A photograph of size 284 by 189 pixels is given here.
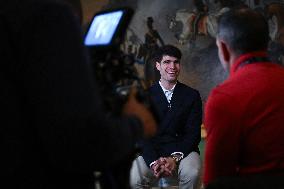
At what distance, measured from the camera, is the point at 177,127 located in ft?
13.6

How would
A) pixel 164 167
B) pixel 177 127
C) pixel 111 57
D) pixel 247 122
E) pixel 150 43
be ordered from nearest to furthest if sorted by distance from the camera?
1. pixel 111 57
2. pixel 247 122
3. pixel 164 167
4. pixel 177 127
5. pixel 150 43

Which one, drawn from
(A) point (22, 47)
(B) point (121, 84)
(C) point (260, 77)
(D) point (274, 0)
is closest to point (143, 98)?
(B) point (121, 84)

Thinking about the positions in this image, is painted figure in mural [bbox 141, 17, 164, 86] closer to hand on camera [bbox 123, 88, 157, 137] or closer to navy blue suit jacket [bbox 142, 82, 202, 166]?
navy blue suit jacket [bbox 142, 82, 202, 166]

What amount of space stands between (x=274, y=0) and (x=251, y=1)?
0.87 feet

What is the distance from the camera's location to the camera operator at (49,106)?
1021mm

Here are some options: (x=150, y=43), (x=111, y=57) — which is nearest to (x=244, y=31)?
(x=111, y=57)

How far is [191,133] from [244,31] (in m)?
2.28

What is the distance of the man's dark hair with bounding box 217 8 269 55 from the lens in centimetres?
185

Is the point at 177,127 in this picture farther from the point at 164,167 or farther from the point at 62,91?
the point at 62,91

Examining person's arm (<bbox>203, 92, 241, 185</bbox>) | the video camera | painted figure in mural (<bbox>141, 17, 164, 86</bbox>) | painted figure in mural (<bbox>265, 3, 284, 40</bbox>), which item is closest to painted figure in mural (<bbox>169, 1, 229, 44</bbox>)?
painted figure in mural (<bbox>141, 17, 164, 86</bbox>)

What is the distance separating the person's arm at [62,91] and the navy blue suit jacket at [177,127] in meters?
2.93

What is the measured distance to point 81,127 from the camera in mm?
1028

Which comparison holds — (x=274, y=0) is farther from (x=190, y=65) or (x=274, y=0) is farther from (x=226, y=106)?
(x=226, y=106)

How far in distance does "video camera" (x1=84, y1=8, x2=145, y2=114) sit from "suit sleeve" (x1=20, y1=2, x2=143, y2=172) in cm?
17
